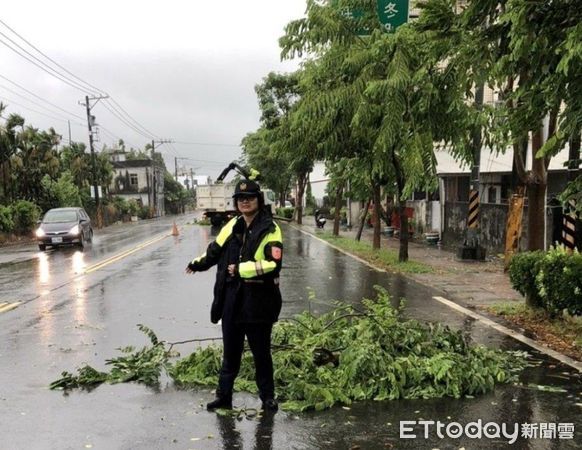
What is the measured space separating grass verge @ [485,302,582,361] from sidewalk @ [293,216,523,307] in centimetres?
95

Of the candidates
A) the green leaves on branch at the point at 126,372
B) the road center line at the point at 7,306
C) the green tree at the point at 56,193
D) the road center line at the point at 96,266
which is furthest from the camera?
the green tree at the point at 56,193

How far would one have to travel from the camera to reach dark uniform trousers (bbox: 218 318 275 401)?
4738 mm

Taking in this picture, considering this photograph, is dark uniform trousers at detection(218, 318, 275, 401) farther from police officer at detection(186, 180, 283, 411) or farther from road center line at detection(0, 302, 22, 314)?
road center line at detection(0, 302, 22, 314)

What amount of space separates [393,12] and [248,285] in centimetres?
701

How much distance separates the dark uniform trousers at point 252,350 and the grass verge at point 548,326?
364 centimetres

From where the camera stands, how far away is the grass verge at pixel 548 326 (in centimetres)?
685

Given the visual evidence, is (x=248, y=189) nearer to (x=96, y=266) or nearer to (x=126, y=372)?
(x=126, y=372)

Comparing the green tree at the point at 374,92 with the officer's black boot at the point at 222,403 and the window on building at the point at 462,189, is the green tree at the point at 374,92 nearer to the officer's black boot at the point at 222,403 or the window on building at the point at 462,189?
the officer's black boot at the point at 222,403

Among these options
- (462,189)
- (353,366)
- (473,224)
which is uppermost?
(462,189)

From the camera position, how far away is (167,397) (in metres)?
5.21

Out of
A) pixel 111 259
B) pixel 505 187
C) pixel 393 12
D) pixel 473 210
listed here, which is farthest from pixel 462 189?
pixel 393 12

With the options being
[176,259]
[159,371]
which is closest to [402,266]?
[176,259]

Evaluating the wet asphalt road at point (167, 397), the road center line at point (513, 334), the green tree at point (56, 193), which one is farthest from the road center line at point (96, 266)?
the green tree at point (56, 193)

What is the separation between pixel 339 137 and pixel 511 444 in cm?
1034
